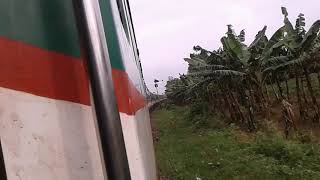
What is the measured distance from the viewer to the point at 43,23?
77cm

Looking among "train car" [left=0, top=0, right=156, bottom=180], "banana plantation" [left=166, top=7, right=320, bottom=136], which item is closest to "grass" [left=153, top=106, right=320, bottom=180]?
"banana plantation" [left=166, top=7, right=320, bottom=136]

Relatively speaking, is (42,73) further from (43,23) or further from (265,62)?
(265,62)

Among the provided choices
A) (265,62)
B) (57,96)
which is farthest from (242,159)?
(57,96)

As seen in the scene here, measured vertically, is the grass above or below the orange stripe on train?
below

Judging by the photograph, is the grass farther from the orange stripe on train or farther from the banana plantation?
the orange stripe on train

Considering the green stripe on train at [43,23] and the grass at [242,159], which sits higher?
the green stripe on train at [43,23]

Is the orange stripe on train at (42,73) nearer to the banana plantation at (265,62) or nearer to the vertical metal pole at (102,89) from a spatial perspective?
the vertical metal pole at (102,89)

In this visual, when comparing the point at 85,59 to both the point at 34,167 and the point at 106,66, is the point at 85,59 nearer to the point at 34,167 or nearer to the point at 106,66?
the point at 106,66

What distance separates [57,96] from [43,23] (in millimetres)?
124

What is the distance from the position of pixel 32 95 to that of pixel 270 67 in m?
12.0

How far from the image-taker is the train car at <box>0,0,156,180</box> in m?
0.68

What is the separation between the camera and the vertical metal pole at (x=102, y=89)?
66cm

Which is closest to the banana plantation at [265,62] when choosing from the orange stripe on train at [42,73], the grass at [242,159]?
the grass at [242,159]

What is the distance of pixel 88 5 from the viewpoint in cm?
69
